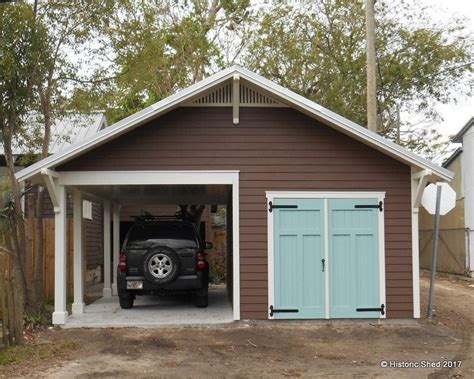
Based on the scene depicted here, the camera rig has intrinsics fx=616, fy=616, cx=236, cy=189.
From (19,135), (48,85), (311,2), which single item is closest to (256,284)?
(48,85)

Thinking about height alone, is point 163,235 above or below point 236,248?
above

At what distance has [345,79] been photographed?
21.9 meters

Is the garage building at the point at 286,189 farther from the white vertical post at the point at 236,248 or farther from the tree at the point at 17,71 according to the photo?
the tree at the point at 17,71

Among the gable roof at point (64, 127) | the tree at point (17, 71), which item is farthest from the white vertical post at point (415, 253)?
the gable roof at point (64, 127)

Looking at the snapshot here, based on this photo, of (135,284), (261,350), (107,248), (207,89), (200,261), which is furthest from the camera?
(107,248)

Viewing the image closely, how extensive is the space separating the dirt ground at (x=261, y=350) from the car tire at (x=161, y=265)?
52.1 inches

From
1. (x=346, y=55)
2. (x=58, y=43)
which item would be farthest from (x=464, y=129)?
(x=58, y=43)

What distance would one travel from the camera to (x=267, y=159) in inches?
423

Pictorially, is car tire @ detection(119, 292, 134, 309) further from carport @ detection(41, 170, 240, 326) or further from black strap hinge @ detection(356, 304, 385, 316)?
black strap hinge @ detection(356, 304, 385, 316)

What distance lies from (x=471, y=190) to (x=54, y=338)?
15956 millimetres

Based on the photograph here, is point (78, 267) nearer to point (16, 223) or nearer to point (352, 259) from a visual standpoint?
point (16, 223)

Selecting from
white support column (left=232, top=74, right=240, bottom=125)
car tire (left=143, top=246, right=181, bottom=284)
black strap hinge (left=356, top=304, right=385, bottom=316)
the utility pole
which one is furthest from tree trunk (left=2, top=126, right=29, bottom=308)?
the utility pole

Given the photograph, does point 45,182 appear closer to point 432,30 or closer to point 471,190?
point 471,190

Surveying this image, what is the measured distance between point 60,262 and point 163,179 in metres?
2.25
